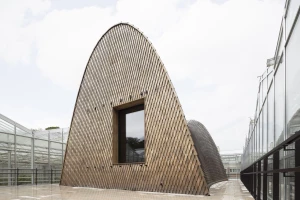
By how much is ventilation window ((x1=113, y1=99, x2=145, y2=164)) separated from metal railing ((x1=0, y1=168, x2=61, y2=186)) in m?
4.95

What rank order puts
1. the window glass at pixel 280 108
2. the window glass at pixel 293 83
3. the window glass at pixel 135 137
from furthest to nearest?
the window glass at pixel 135 137 → the window glass at pixel 280 108 → the window glass at pixel 293 83

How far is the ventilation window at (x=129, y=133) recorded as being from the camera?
10.5 meters

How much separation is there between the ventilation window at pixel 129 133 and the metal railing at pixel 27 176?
16.2ft

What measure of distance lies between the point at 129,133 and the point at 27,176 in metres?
6.56

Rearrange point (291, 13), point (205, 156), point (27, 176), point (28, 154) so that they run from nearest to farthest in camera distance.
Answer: point (291, 13), point (27, 176), point (28, 154), point (205, 156)

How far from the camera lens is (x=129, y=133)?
11.0 m

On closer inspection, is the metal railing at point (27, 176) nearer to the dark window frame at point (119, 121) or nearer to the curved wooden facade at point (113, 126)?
the curved wooden facade at point (113, 126)

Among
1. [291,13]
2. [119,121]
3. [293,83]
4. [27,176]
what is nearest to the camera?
[293,83]

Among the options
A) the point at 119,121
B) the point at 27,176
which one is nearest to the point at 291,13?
the point at 119,121

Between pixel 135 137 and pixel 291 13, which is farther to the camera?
pixel 135 137

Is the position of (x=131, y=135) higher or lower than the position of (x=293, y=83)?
lower

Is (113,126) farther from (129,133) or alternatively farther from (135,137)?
(135,137)

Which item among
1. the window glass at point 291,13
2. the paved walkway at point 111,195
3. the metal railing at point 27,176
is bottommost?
the metal railing at point 27,176

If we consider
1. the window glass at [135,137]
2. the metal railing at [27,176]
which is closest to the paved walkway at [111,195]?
the window glass at [135,137]
